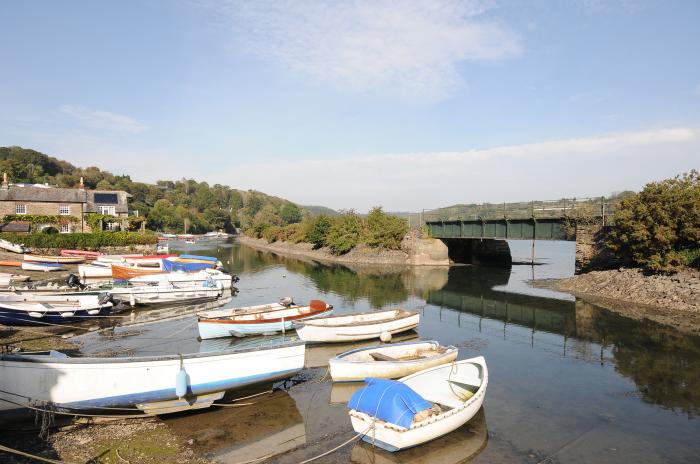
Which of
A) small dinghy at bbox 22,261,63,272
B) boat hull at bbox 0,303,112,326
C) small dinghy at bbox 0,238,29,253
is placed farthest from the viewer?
small dinghy at bbox 0,238,29,253

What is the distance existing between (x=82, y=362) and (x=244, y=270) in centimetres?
4809

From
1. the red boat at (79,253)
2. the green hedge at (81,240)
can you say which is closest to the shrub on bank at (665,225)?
the red boat at (79,253)

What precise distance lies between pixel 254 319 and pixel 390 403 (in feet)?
46.9

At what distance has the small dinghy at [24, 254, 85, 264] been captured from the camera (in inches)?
1825

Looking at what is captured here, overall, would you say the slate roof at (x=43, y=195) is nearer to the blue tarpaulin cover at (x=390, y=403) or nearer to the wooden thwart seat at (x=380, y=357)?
the wooden thwart seat at (x=380, y=357)

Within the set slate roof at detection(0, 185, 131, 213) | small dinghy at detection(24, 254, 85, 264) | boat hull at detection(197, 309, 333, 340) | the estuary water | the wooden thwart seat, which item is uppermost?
slate roof at detection(0, 185, 131, 213)

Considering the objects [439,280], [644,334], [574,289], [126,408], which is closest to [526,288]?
[574,289]

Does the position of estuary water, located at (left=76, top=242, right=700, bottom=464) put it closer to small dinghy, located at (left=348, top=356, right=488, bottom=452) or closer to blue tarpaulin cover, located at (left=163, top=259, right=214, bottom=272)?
small dinghy, located at (left=348, top=356, right=488, bottom=452)

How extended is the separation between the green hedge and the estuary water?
36535 millimetres

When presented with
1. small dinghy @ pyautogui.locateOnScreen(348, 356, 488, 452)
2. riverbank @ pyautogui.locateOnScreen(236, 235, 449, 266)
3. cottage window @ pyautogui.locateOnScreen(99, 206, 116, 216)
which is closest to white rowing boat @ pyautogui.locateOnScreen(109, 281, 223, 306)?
small dinghy @ pyautogui.locateOnScreen(348, 356, 488, 452)

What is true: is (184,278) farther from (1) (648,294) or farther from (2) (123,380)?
(1) (648,294)

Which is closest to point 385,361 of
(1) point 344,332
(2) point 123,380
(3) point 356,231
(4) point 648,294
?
(1) point 344,332

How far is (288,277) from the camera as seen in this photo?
53531mm

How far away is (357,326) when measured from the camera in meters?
23.3
